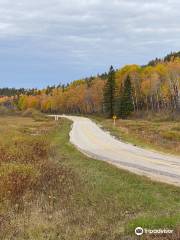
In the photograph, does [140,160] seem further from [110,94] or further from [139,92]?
[139,92]

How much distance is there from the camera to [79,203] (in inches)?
522

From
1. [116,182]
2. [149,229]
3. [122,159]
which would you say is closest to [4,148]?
[122,159]

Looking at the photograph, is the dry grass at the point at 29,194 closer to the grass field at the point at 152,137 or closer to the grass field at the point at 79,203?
the grass field at the point at 79,203

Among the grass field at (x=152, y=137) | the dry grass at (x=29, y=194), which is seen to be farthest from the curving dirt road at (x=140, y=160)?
the dry grass at (x=29, y=194)

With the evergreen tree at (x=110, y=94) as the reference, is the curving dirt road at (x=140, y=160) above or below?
below

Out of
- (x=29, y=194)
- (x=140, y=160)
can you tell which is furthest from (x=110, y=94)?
(x=29, y=194)

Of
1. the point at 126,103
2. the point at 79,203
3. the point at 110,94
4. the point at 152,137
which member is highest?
the point at 110,94

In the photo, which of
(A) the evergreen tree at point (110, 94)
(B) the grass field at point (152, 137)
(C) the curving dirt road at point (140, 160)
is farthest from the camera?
(A) the evergreen tree at point (110, 94)

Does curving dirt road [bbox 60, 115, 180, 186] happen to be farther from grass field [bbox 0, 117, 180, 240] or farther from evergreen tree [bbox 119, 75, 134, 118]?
evergreen tree [bbox 119, 75, 134, 118]

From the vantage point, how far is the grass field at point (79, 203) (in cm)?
1034

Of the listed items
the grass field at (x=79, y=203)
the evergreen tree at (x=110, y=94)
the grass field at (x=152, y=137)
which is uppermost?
the evergreen tree at (x=110, y=94)

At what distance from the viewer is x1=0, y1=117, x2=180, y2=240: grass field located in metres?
10.3

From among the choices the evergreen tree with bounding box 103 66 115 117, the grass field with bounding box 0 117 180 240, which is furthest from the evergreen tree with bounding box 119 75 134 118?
the grass field with bounding box 0 117 180 240

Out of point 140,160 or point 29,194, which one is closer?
point 29,194
